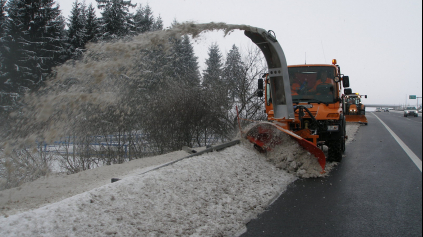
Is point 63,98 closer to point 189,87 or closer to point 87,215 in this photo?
point 87,215

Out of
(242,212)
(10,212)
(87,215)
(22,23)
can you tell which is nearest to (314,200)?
(242,212)

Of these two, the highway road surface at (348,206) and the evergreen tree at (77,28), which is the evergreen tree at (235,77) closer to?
the highway road surface at (348,206)

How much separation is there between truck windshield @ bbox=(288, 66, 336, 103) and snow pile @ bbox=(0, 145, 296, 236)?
337 cm

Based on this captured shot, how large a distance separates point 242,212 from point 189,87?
7.82 meters

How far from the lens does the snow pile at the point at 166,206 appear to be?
11.6ft

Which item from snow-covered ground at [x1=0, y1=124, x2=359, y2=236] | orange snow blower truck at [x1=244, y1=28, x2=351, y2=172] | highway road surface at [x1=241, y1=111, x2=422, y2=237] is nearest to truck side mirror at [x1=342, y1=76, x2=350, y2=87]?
orange snow blower truck at [x1=244, y1=28, x2=351, y2=172]

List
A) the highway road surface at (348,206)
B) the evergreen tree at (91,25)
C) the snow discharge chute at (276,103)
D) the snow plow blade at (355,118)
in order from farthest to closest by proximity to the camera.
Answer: the snow plow blade at (355,118), the evergreen tree at (91,25), the snow discharge chute at (276,103), the highway road surface at (348,206)

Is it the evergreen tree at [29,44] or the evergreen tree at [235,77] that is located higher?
the evergreen tree at [29,44]

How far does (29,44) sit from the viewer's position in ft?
69.5

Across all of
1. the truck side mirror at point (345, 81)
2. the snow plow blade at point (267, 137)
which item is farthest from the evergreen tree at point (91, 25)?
the truck side mirror at point (345, 81)

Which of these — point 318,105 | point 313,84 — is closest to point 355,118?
point 313,84

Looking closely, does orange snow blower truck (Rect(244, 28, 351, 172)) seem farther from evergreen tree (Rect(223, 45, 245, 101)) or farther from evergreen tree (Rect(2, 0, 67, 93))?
evergreen tree (Rect(2, 0, 67, 93))

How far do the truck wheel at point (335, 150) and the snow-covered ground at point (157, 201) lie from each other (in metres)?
1.65

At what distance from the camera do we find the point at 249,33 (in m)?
6.89
